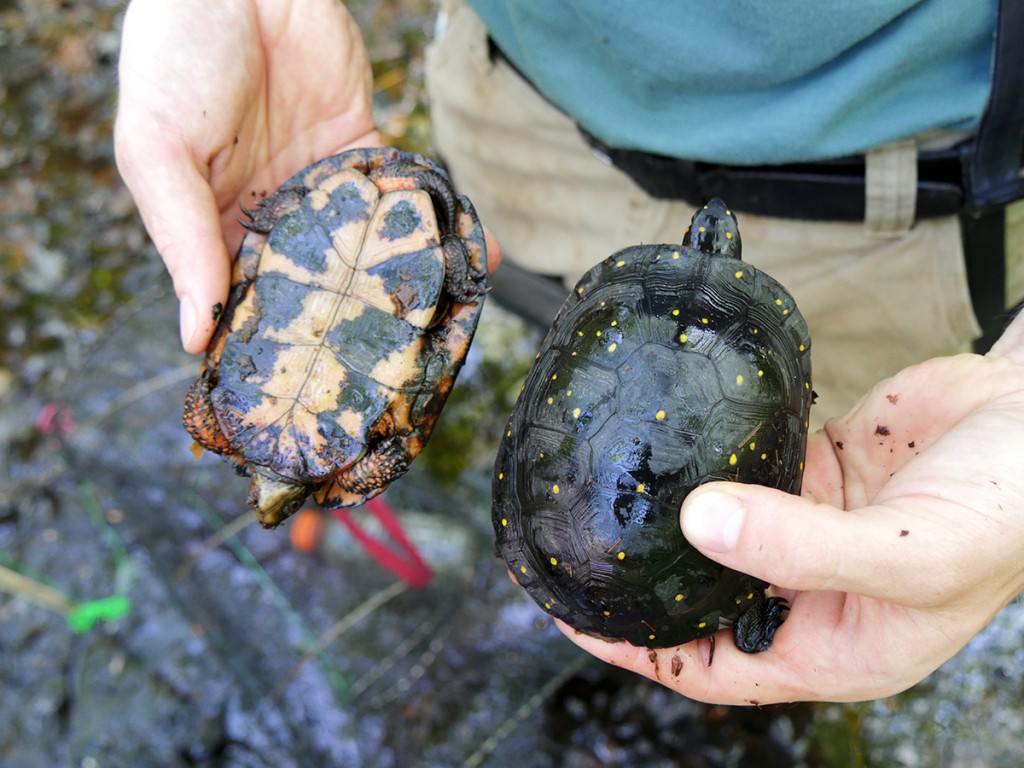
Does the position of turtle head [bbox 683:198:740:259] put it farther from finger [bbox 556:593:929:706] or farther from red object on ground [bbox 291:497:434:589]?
red object on ground [bbox 291:497:434:589]

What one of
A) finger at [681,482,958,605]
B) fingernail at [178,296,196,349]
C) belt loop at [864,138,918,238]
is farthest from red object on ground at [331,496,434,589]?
belt loop at [864,138,918,238]

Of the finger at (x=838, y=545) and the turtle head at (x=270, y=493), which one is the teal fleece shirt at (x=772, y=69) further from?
the turtle head at (x=270, y=493)

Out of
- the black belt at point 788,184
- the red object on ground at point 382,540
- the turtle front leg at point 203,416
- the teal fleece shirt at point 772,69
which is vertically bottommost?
the red object on ground at point 382,540

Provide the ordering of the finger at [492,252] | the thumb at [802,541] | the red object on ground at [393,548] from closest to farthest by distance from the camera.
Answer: the thumb at [802,541], the finger at [492,252], the red object on ground at [393,548]

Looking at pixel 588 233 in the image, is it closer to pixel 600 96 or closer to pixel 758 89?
pixel 600 96

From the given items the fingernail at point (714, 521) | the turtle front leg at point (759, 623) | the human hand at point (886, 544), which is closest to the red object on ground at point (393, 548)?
the human hand at point (886, 544)

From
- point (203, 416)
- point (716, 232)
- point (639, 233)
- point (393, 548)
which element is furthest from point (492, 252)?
point (393, 548)

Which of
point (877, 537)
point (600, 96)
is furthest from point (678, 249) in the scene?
point (877, 537)
